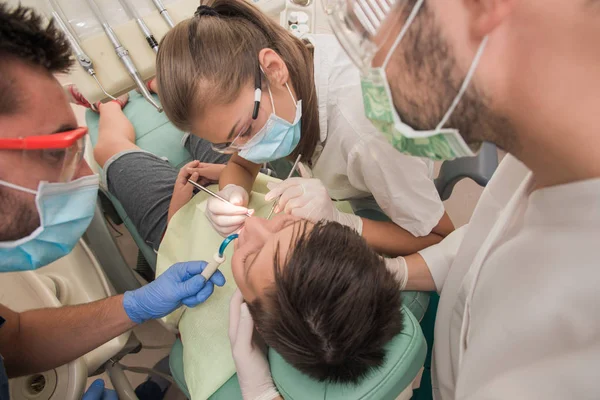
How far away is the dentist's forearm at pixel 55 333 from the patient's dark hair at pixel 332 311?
0.67 meters

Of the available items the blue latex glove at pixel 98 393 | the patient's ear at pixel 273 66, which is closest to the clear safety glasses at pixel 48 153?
the patient's ear at pixel 273 66

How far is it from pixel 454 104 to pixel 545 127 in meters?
0.12

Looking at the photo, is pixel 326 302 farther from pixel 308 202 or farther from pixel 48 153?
pixel 48 153

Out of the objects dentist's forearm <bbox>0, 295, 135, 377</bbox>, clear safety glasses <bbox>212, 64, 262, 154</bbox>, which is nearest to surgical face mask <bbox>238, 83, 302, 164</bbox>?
clear safety glasses <bbox>212, 64, 262, 154</bbox>

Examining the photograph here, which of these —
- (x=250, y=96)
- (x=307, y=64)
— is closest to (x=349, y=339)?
(x=250, y=96)

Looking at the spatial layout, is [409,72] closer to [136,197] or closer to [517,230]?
[517,230]

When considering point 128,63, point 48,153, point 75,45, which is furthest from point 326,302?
point 75,45

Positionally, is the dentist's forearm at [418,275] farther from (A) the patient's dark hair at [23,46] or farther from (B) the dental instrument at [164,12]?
(B) the dental instrument at [164,12]

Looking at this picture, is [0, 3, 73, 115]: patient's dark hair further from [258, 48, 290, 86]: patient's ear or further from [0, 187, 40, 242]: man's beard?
[258, 48, 290, 86]: patient's ear

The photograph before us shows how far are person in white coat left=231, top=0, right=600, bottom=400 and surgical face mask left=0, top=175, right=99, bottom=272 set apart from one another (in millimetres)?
763

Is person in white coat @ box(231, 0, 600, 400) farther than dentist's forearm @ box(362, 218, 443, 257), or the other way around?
dentist's forearm @ box(362, 218, 443, 257)

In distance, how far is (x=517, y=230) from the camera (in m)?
0.80

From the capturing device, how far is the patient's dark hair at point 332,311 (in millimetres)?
796

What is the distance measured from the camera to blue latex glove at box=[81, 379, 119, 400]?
1.21 meters
